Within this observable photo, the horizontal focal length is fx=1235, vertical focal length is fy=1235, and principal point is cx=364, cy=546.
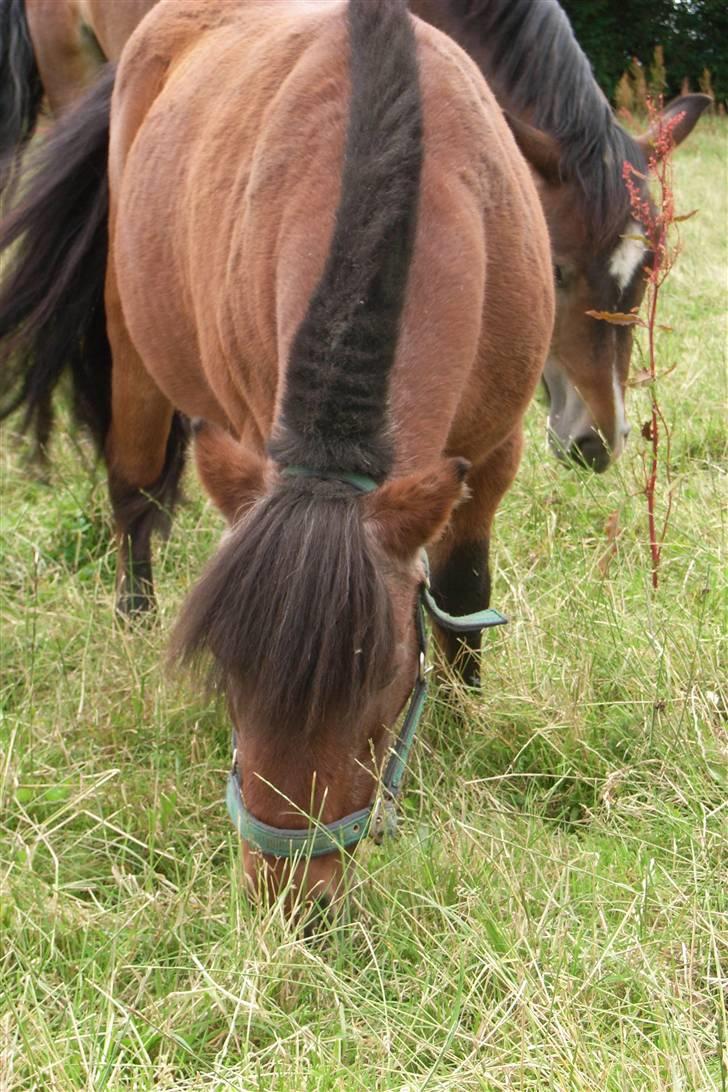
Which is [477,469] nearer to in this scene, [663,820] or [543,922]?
[663,820]

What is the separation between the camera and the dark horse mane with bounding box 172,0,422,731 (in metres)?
2.01

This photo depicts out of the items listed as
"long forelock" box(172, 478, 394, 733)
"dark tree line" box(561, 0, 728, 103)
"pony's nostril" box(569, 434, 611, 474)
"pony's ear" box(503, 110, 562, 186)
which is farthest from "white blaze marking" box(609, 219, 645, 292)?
"dark tree line" box(561, 0, 728, 103)

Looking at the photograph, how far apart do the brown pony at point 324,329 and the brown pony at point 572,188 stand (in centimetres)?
156

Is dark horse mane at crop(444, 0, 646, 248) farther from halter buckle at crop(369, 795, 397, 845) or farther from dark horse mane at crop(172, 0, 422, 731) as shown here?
halter buckle at crop(369, 795, 397, 845)

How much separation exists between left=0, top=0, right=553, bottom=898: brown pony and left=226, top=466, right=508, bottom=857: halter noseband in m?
0.02

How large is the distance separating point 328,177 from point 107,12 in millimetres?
3707

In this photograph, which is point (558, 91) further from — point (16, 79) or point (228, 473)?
point (228, 473)

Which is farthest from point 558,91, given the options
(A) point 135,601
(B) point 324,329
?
(B) point 324,329

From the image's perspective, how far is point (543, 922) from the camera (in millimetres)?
2213

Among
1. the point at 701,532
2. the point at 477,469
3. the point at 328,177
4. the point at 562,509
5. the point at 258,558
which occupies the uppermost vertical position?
the point at 328,177

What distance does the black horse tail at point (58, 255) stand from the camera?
4195 millimetres

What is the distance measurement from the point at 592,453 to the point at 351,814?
2908 millimetres

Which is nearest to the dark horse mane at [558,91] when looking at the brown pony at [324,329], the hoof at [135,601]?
the brown pony at [324,329]

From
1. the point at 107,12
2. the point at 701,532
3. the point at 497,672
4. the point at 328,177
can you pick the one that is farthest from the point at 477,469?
the point at 107,12
